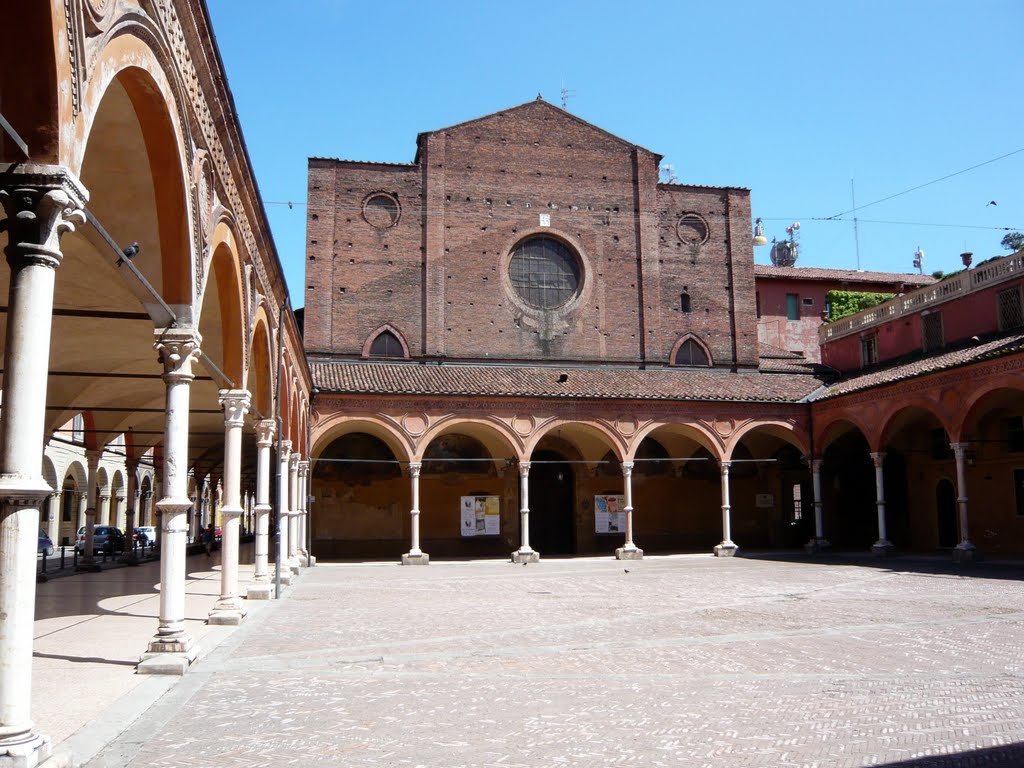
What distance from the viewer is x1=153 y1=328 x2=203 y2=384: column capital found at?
826 cm

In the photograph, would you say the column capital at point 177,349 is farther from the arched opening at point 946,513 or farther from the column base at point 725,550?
the arched opening at point 946,513

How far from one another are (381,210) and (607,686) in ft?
84.0

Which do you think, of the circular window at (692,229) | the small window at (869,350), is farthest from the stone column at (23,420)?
the circular window at (692,229)

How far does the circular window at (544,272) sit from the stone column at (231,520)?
2090cm

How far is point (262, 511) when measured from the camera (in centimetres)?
1505

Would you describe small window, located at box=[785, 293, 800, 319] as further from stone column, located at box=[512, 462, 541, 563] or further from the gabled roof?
stone column, located at box=[512, 462, 541, 563]

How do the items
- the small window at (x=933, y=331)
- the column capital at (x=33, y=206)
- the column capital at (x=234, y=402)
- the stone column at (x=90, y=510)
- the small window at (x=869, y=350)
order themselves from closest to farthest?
the column capital at (x=33, y=206) < the column capital at (x=234, y=402) < the stone column at (x=90, y=510) < the small window at (x=933, y=331) < the small window at (x=869, y=350)

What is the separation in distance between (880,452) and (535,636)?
710 inches

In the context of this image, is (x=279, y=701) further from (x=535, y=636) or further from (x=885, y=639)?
(x=885, y=639)

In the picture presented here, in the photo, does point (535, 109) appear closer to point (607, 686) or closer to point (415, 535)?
point (415, 535)

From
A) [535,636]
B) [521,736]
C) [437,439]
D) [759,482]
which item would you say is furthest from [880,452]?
[521,736]

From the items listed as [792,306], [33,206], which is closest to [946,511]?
[792,306]

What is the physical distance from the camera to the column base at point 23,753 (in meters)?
4.28

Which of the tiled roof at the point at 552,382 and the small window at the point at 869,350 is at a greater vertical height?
the small window at the point at 869,350
